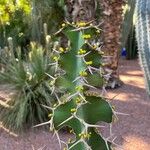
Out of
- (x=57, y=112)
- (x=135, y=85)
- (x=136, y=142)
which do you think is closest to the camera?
(x=57, y=112)

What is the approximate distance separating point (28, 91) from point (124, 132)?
1353 mm

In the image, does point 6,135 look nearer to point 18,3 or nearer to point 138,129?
point 138,129

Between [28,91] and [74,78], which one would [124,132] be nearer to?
[28,91]

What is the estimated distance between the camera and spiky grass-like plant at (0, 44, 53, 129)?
21.1 feet

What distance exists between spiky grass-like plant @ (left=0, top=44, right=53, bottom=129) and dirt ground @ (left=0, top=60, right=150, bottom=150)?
17cm

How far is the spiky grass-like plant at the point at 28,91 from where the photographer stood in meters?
6.43

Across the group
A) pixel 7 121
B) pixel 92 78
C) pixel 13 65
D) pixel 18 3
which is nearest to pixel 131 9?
pixel 18 3

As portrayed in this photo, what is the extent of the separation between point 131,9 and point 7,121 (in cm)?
478

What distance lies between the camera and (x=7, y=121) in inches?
255

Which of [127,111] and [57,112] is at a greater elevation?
[57,112]

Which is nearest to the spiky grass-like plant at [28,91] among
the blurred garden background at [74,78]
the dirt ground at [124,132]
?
the blurred garden background at [74,78]

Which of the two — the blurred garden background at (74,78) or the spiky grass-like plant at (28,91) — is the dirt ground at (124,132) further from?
the spiky grass-like plant at (28,91)

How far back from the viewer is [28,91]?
261 inches

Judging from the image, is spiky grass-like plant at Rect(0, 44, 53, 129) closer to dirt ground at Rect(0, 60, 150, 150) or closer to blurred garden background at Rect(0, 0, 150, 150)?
blurred garden background at Rect(0, 0, 150, 150)
